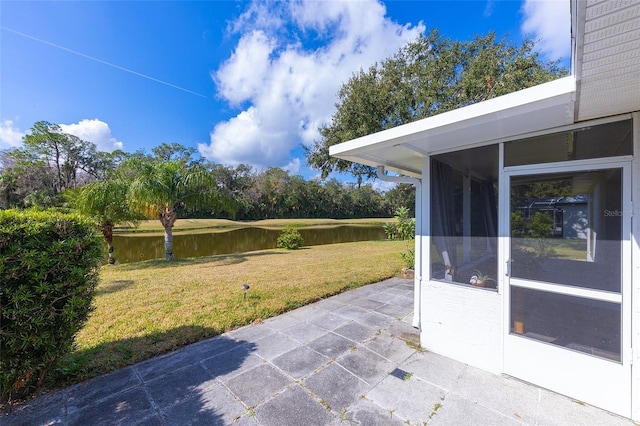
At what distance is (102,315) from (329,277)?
372cm

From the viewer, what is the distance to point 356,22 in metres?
7.37

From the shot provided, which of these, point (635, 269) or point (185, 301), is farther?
point (185, 301)

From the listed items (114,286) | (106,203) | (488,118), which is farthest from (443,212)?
(106,203)

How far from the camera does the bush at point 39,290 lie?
169 cm

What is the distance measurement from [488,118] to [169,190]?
8092 millimetres

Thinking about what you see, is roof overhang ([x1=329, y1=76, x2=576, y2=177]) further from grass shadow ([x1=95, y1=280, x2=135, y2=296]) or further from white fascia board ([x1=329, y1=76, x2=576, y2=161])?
grass shadow ([x1=95, y1=280, x2=135, y2=296])

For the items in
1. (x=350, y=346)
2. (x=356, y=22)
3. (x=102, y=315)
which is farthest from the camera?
(x=356, y=22)

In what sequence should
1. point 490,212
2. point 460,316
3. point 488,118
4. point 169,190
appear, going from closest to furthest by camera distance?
point 488,118 → point 490,212 → point 460,316 → point 169,190

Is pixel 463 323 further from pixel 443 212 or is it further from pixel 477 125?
pixel 477 125

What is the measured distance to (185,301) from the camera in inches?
157

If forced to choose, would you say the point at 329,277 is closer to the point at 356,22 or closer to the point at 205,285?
the point at 205,285

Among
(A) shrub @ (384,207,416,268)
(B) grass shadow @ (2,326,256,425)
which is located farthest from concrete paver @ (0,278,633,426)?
(A) shrub @ (384,207,416,268)

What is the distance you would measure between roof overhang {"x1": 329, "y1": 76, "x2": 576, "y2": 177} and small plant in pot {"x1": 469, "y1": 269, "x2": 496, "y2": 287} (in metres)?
1.25

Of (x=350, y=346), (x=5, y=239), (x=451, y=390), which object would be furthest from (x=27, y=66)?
(x=451, y=390)
